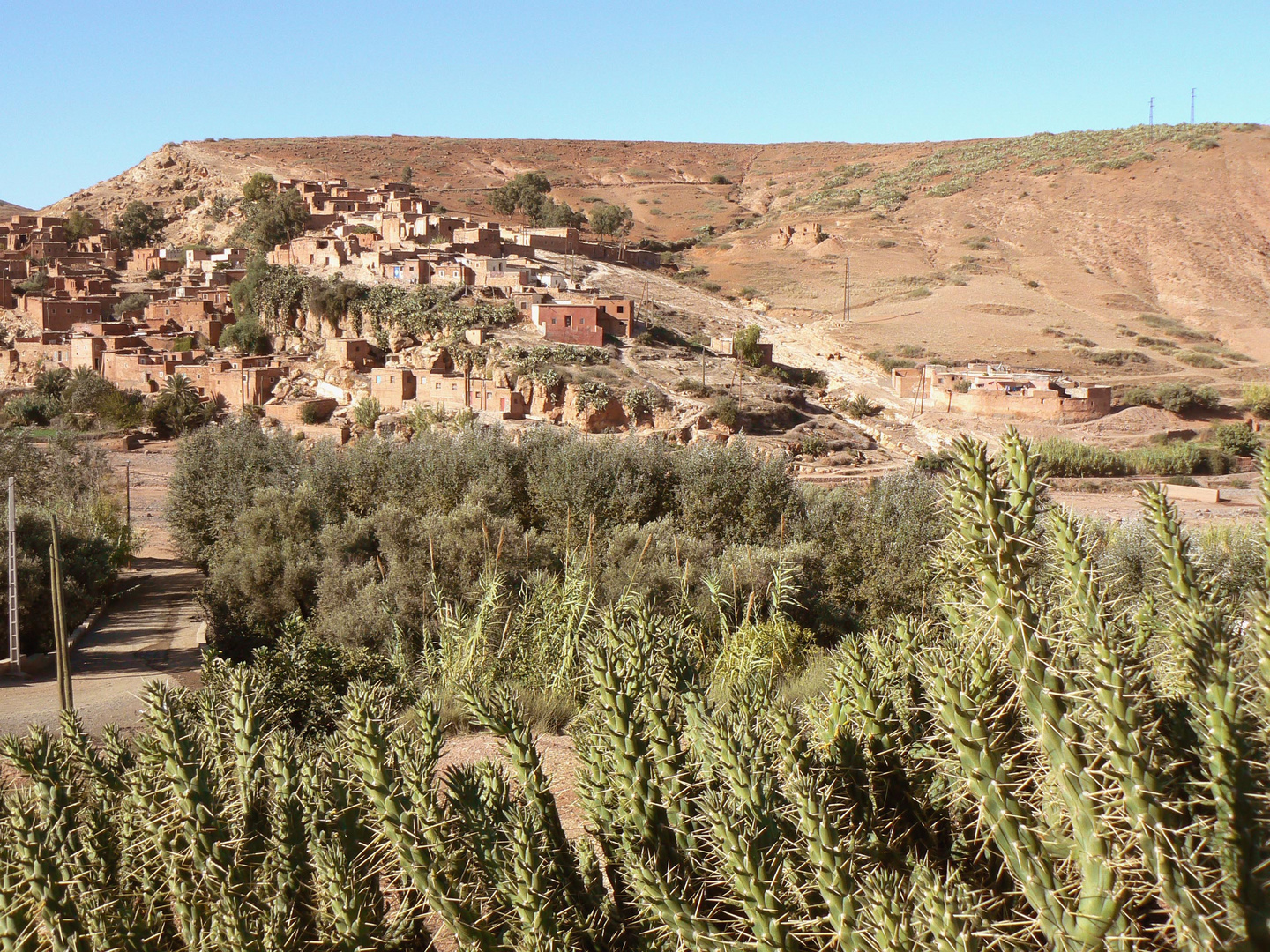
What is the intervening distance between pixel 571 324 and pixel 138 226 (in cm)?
3839

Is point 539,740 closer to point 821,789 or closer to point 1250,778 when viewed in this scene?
point 821,789

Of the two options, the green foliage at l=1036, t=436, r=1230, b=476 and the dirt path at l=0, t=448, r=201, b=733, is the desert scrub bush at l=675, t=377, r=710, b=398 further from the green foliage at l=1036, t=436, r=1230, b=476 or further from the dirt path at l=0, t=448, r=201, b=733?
the dirt path at l=0, t=448, r=201, b=733

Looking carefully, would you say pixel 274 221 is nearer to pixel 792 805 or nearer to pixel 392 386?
pixel 392 386

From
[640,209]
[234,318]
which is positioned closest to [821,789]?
[234,318]

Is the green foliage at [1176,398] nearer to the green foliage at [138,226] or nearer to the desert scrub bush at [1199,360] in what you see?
the desert scrub bush at [1199,360]

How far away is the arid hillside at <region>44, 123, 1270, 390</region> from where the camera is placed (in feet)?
149

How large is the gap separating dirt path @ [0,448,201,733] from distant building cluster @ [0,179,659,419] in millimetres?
16509

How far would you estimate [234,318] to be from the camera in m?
40.2

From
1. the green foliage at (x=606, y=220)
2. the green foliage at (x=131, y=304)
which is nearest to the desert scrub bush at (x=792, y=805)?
the green foliage at (x=131, y=304)

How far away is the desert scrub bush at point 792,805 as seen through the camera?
202cm

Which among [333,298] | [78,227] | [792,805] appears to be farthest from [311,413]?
[78,227]

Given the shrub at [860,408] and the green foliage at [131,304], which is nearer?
the shrub at [860,408]

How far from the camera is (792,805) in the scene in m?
2.72

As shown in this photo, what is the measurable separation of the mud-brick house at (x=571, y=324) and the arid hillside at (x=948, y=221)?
40.7 feet
